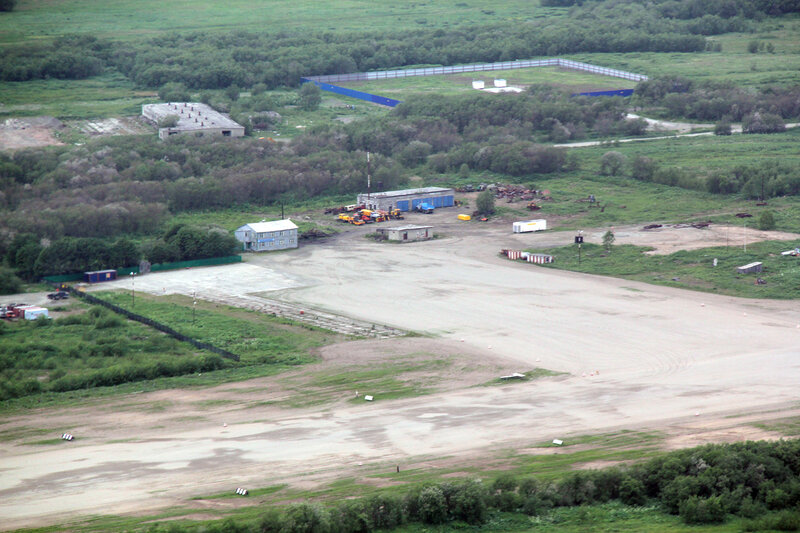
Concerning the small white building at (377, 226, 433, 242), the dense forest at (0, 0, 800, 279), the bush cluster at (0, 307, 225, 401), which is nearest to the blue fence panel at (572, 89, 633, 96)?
→ the dense forest at (0, 0, 800, 279)

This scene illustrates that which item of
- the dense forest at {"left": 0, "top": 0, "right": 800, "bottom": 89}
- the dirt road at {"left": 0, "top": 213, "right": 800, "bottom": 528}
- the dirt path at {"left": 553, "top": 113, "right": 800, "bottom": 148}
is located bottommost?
the dirt road at {"left": 0, "top": 213, "right": 800, "bottom": 528}

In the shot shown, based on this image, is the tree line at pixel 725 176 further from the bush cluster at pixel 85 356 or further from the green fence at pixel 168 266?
the bush cluster at pixel 85 356

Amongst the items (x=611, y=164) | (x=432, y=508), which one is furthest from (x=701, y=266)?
(x=432, y=508)

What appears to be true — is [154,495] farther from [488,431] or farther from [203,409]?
[488,431]

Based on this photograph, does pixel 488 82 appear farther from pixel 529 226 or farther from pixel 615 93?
pixel 529 226

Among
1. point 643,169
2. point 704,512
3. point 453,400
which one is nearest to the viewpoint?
point 704,512

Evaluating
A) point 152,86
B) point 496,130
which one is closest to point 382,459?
point 496,130

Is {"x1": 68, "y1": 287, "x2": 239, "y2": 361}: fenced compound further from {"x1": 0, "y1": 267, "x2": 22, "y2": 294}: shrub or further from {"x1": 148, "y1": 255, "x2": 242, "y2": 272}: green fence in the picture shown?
{"x1": 148, "y1": 255, "x2": 242, "y2": 272}: green fence

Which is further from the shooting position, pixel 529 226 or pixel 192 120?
pixel 192 120
